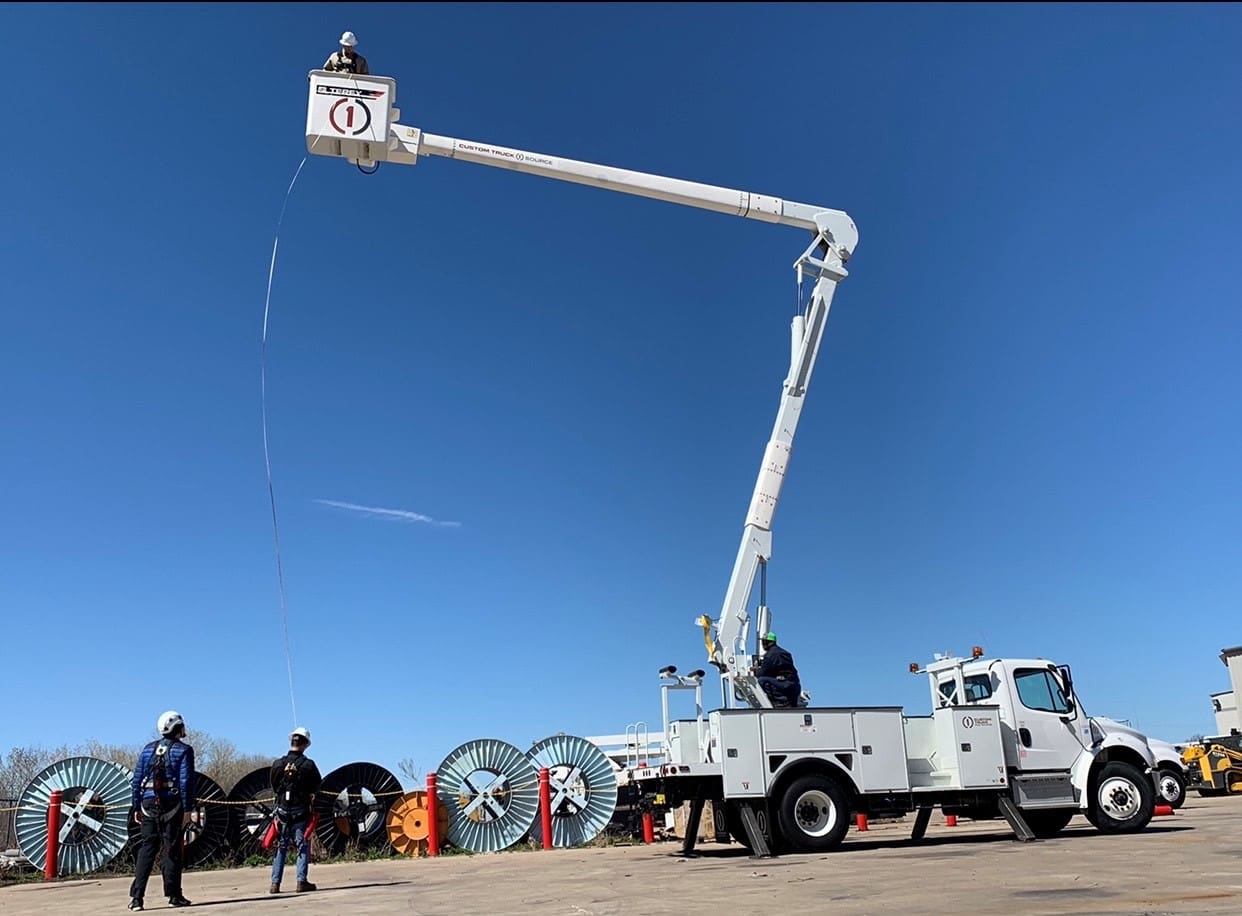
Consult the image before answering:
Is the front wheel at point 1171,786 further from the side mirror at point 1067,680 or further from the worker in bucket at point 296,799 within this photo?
the worker in bucket at point 296,799

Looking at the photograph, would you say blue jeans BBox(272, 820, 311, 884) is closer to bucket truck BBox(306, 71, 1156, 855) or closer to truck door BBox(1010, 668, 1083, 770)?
bucket truck BBox(306, 71, 1156, 855)

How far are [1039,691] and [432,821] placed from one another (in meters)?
9.79

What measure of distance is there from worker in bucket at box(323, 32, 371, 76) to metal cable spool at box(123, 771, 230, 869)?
10.7 meters

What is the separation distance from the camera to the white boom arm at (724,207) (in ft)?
44.5

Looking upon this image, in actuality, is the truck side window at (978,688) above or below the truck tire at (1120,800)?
above

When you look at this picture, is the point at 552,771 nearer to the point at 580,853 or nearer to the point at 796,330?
the point at 580,853

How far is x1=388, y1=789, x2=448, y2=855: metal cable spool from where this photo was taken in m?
17.6

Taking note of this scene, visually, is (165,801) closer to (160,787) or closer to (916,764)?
(160,787)

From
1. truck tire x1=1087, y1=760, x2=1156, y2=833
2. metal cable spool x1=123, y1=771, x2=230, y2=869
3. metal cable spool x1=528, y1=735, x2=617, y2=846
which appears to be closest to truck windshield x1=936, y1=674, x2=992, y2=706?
truck tire x1=1087, y1=760, x2=1156, y2=833

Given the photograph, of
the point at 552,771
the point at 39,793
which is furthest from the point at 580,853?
the point at 39,793

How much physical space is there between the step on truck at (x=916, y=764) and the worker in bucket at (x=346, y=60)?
29.8 feet

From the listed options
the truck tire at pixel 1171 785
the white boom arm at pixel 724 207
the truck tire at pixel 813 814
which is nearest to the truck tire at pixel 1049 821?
the truck tire at pixel 813 814

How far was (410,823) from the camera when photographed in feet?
58.1

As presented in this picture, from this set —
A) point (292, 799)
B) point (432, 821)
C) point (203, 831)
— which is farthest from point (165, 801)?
point (432, 821)
